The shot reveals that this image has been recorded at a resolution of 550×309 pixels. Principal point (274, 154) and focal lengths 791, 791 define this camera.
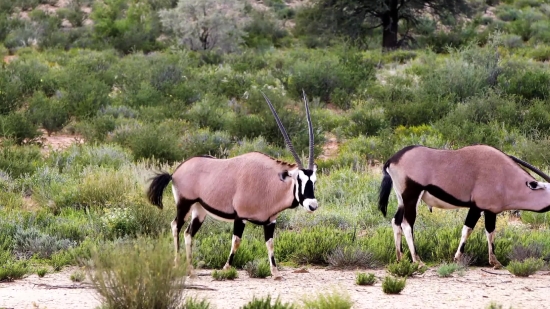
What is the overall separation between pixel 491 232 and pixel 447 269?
0.72 meters

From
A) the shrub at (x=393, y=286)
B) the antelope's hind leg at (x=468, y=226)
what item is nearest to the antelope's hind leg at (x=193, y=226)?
the shrub at (x=393, y=286)

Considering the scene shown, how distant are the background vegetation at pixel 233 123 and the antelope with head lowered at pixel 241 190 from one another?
1.08 meters

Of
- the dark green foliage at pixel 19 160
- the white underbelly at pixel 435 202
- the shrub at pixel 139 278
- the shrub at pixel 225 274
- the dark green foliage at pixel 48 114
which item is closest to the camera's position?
the shrub at pixel 139 278

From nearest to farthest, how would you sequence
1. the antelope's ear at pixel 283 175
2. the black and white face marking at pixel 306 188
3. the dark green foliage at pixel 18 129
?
the black and white face marking at pixel 306 188 → the antelope's ear at pixel 283 175 → the dark green foliage at pixel 18 129

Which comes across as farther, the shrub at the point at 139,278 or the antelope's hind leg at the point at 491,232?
the antelope's hind leg at the point at 491,232

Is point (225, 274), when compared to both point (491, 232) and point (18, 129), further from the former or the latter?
point (18, 129)

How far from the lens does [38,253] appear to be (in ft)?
32.7

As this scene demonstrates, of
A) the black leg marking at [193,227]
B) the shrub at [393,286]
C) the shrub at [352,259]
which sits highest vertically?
the black leg marking at [193,227]

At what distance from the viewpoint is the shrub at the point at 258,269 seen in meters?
8.63

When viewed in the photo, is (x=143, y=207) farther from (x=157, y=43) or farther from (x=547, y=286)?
(x=157, y=43)

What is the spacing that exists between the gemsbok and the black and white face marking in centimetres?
148

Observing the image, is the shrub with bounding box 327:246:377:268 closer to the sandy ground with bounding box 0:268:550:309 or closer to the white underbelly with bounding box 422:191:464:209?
the sandy ground with bounding box 0:268:550:309

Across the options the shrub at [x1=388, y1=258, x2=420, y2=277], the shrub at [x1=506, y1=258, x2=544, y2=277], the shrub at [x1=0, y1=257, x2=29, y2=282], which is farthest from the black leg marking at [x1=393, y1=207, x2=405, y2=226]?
the shrub at [x1=0, y1=257, x2=29, y2=282]

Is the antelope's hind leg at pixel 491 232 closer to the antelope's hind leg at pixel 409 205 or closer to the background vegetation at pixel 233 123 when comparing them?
the background vegetation at pixel 233 123
